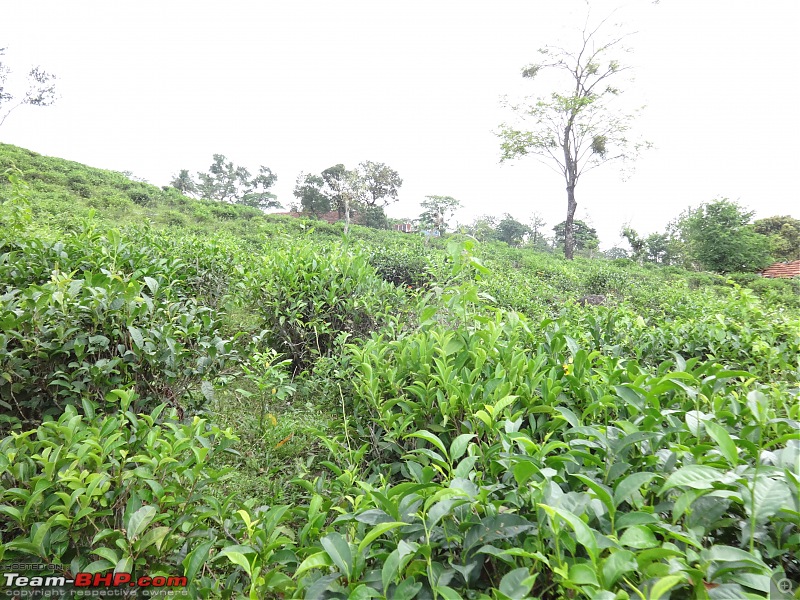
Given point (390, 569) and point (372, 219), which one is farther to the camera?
point (372, 219)

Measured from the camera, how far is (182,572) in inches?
39.5

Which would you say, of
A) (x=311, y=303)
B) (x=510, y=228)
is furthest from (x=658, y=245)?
(x=311, y=303)

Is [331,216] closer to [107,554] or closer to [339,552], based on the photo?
[107,554]

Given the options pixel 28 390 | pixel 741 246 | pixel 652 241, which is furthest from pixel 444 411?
pixel 652 241

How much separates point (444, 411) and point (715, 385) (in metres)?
0.77

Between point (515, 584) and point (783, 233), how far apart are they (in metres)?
24.6

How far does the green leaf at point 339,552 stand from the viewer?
714 millimetres

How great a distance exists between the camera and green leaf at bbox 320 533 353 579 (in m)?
0.71

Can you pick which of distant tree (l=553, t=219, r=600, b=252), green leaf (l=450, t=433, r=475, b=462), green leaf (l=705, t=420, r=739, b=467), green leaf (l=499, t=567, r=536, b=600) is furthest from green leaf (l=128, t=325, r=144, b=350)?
distant tree (l=553, t=219, r=600, b=252)

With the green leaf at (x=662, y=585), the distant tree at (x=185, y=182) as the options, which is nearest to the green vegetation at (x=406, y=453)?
the green leaf at (x=662, y=585)

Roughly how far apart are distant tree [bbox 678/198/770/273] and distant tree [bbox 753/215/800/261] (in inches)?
113

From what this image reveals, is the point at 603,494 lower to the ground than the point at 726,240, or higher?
lower

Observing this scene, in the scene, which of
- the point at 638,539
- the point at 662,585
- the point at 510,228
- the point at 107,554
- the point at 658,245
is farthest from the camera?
the point at 510,228

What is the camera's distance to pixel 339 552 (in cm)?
74
